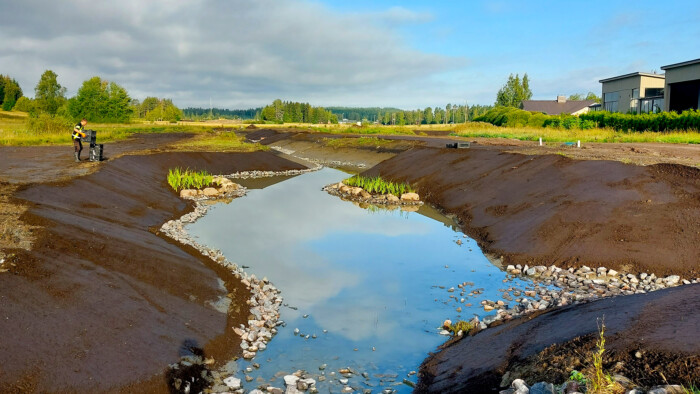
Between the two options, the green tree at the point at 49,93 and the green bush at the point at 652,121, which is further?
the green tree at the point at 49,93

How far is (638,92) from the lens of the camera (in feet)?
185

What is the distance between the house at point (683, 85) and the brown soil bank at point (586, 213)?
94.8 ft

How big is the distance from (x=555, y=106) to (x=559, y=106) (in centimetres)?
74

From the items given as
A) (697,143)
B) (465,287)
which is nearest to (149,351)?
(465,287)

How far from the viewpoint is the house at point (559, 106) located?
9400cm

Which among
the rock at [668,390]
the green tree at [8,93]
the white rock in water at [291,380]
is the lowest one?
the white rock in water at [291,380]

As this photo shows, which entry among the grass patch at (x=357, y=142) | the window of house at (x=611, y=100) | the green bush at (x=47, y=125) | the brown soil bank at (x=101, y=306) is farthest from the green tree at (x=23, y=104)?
the brown soil bank at (x=101, y=306)

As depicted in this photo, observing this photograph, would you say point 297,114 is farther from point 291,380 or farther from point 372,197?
point 291,380

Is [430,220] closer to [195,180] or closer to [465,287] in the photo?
[465,287]

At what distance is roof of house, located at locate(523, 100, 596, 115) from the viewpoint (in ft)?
311

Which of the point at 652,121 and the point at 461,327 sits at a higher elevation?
the point at 652,121

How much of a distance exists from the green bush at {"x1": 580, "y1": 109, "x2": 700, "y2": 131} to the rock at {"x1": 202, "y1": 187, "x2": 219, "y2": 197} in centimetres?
3500

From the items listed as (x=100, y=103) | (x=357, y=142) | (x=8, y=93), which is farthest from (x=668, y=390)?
(x=8, y=93)

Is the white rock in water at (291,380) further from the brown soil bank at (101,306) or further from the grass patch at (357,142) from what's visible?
the grass patch at (357,142)
